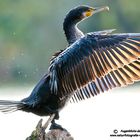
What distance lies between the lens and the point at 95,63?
5.48 metres

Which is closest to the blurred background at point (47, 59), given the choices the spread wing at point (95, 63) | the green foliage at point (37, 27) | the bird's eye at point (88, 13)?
the green foliage at point (37, 27)

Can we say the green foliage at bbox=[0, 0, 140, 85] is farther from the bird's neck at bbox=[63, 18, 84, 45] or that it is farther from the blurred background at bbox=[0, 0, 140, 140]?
the bird's neck at bbox=[63, 18, 84, 45]

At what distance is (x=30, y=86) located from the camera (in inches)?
533

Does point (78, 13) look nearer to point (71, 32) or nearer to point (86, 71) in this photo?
point (71, 32)

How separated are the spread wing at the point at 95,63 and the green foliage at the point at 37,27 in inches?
356

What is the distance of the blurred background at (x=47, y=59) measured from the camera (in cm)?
1057

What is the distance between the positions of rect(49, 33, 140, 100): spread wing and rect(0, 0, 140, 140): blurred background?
12.0 feet

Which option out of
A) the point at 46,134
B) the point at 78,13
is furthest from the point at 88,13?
the point at 46,134

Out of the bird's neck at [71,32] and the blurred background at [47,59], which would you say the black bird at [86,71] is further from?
the blurred background at [47,59]

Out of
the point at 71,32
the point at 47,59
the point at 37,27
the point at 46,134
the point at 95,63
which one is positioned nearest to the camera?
the point at 46,134

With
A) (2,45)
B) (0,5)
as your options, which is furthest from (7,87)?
(0,5)

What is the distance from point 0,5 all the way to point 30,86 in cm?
445

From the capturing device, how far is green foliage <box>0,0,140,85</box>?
597 inches

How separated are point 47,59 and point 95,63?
9903mm
